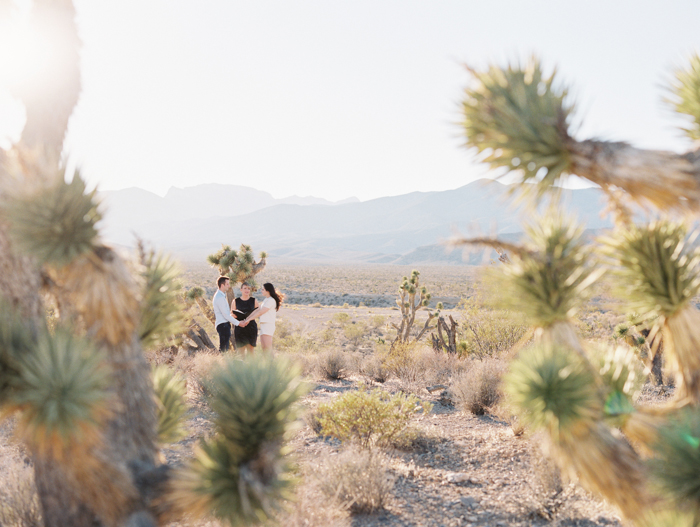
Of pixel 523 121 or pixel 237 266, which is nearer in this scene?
pixel 523 121

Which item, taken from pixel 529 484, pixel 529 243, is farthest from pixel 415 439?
pixel 529 243

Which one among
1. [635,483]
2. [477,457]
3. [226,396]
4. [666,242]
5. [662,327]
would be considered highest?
[666,242]

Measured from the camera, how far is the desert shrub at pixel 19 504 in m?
3.66

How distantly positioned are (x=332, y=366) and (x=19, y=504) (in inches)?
327

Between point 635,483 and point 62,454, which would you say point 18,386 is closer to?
point 62,454

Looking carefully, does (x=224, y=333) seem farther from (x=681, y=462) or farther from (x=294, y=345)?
(x=294, y=345)

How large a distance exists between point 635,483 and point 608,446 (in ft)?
0.59

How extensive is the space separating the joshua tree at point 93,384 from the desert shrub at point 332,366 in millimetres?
9346

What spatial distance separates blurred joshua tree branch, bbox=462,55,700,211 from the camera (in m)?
1.71

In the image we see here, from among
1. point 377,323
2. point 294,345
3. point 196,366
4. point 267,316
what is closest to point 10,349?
point 267,316

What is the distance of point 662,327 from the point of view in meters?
1.99

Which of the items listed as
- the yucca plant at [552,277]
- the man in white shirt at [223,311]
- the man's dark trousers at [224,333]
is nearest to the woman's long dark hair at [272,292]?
the man in white shirt at [223,311]

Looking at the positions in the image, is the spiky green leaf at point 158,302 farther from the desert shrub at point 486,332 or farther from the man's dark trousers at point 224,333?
the desert shrub at point 486,332

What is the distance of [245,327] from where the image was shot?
7.99 metres
